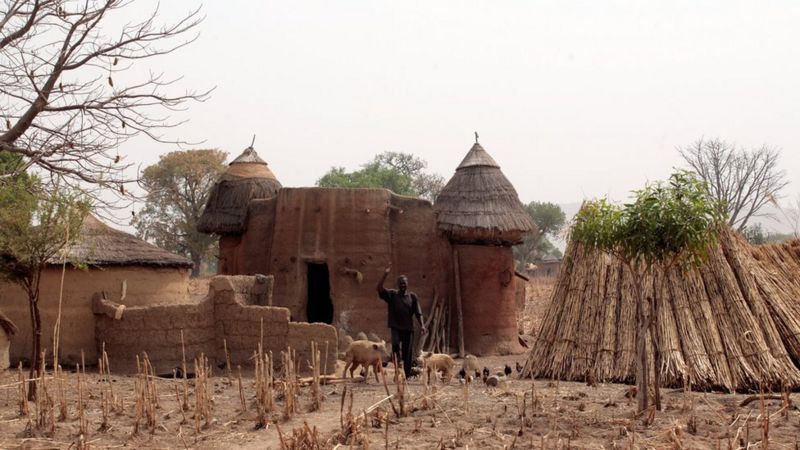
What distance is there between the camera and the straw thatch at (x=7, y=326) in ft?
36.0

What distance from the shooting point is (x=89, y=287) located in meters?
12.3

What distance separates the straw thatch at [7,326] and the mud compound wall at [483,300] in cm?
792

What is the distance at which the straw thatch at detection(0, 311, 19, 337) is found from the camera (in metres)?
11.0

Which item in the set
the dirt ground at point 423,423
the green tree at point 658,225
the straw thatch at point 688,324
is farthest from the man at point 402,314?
the green tree at point 658,225

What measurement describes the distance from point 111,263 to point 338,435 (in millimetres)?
6162

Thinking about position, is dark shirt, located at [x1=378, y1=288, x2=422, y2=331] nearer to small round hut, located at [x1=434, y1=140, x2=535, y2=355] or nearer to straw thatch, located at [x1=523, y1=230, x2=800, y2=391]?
straw thatch, located at [x1=523, y1=230, x2=800, y2=391]

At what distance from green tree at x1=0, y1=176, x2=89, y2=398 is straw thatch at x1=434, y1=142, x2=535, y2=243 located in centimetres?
807

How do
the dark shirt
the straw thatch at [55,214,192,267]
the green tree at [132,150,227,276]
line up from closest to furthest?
the dark shirt → the straw thatch at [55,214,192,267] → the green tree at [132,150,227,276]

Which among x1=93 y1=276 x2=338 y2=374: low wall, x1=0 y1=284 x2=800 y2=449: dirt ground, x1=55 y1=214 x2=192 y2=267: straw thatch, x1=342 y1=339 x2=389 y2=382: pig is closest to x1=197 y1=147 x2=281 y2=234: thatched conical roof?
x1=55 y1=214 x2=192 y2=267: straw thatch

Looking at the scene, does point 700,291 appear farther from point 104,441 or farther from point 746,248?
point 104,441

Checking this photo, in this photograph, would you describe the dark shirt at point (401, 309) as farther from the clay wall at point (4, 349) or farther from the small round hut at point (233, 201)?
the small round hut at point (233, 201)

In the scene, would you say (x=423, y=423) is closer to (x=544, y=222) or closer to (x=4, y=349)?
(x=4, y=349)

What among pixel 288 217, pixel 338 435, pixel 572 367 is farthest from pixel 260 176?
pixel 338 435

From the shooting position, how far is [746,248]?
12.9 meters
